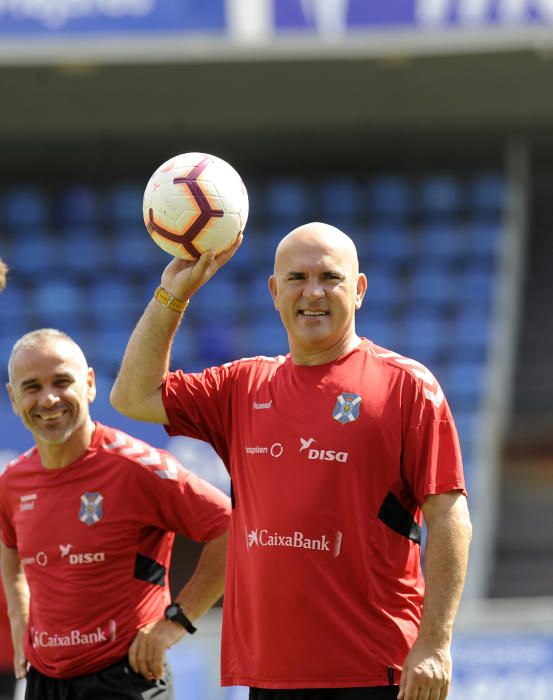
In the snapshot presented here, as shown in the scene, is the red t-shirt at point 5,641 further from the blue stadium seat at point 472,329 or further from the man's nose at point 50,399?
the blue stadium seat at point 472,329

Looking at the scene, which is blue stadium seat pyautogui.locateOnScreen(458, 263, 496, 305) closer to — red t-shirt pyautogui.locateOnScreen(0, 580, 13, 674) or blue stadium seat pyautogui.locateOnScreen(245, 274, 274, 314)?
blue stadium seat pyautogui.locateOnScreen(245, 274, 274, 314)

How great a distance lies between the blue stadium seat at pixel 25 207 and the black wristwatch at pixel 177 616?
11744 mm

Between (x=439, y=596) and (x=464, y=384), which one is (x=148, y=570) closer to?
(x=439, y=596)

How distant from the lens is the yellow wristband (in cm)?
444

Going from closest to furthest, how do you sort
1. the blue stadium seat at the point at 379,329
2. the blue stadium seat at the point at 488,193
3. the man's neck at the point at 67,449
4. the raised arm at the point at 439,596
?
the raised arm at the point at 439,596, the man's neck at the point at 67,449, the blue stadium seat at the point at 379,329, the blue stadium seat at the point at 488,193

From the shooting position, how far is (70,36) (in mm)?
13516

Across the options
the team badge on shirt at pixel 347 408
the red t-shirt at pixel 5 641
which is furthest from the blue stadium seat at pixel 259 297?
the team badge on shirt at pixel 347 408

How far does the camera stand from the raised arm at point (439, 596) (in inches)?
153

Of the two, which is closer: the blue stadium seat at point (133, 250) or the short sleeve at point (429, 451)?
the short sleeve at point (429, 451)

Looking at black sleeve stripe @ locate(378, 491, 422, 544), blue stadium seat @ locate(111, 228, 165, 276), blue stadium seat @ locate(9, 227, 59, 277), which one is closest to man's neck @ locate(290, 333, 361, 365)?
black sleeve stripe @ locate(378, 491, 422, 544)

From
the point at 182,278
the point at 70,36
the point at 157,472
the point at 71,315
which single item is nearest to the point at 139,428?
the point at 71,315

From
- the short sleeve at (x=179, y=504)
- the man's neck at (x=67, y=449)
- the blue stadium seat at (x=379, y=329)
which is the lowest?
the short sleeve at (x=179, y=504)

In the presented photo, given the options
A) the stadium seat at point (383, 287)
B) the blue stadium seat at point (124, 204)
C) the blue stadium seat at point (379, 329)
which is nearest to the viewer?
the blue stadium seat at point (379, 329)

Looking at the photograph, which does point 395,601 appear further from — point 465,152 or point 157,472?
point 465,152
